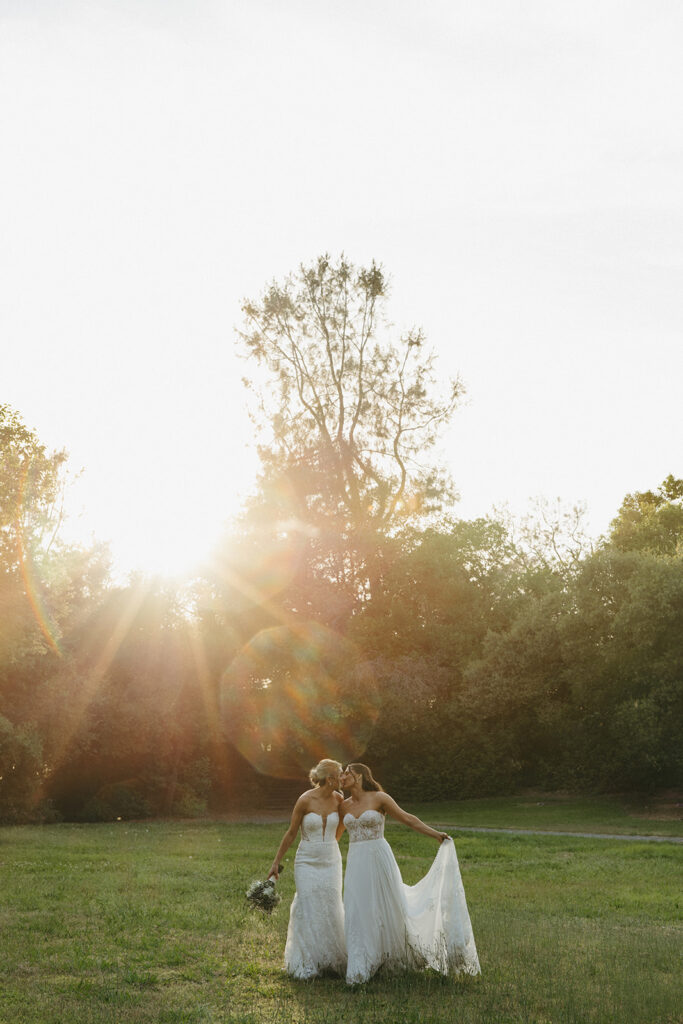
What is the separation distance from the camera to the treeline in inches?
1185

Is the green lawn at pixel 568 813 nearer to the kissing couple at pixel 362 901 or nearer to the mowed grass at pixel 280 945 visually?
the mowed grass at pixel 280 945

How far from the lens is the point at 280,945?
10828mm

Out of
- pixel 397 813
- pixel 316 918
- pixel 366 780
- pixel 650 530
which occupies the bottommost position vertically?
pixel 316 918

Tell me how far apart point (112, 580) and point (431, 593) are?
12.7 m

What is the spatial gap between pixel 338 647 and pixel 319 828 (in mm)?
26050

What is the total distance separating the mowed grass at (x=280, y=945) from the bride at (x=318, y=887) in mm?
255

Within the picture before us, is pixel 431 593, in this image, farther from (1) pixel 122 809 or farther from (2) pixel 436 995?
(2) pixel 436 995

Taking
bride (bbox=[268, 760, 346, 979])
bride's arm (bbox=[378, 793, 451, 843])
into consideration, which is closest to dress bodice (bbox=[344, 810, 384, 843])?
bride's arm (bbox=[378, 793, 451, 843])

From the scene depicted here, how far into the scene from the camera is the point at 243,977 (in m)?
9.24

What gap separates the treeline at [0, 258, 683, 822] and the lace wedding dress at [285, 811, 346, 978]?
18.6 m

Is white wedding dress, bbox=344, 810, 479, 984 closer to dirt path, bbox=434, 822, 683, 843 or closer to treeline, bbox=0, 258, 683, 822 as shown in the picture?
dirt path, bbox=434, 822, 683, 843

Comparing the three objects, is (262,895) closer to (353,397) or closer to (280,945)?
(280,945)

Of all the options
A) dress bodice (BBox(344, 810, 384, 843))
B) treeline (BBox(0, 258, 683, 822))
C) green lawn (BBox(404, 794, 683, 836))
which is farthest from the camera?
treeline (BBox(0, 258, 683, 822))

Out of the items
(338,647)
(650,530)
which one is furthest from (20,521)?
(650,530)
